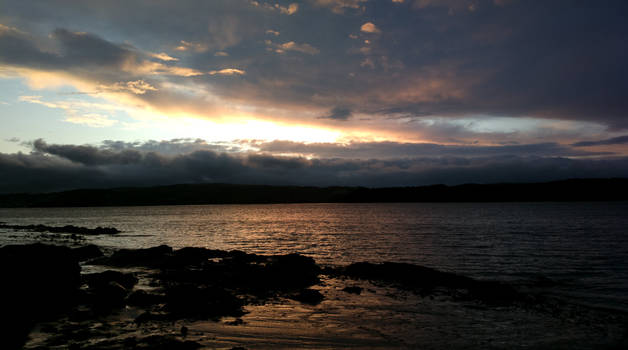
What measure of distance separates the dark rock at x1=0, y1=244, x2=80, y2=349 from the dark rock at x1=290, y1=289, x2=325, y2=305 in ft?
35.7

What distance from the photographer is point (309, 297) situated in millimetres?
18406

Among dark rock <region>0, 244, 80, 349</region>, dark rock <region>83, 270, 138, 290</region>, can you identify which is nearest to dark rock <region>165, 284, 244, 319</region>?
dark rock <region>83, 270, 138, 290</region>

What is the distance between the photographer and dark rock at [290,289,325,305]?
18078 millimetres

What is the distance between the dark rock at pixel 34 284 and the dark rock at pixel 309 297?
10.9 m

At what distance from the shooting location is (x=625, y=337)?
13422 mm

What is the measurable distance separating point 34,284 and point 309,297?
13429 mm

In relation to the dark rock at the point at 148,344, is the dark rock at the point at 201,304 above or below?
below

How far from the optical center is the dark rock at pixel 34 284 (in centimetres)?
1480

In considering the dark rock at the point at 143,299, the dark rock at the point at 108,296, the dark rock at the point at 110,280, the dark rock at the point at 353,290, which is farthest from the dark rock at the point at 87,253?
the dark rock at the point at 353,290

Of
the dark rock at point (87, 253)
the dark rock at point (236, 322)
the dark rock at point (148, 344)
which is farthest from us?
the dark rock at point (87, 253)

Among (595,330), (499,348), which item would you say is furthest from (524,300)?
(499,348)

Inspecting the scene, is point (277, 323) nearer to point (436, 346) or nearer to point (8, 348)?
point (436, 346)

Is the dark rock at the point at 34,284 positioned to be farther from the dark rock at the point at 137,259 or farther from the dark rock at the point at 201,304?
the dark rock at the point at 137,259

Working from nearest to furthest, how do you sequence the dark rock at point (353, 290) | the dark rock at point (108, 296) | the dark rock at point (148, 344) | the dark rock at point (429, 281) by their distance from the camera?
1. the dark rock at point (148, 344)
2. the dark rock at point (108, 296)
3. the dark rock at point (429, 281)
4. the dark rock at point (353, 290)
